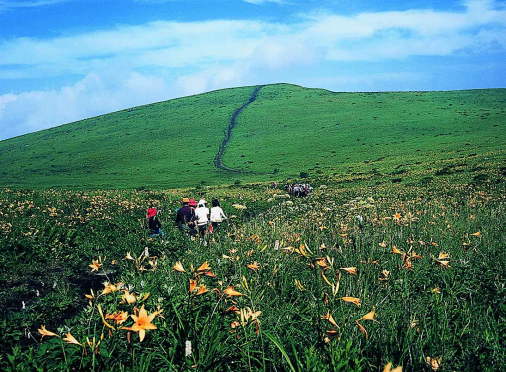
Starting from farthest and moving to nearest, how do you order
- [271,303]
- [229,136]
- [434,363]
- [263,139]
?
[229,136] < [263,139] < [271,303] < [434,363]

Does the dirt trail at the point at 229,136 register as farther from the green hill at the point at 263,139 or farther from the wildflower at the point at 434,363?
the wildflower at the point at 434,363

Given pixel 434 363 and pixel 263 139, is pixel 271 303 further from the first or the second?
pixel 263 139

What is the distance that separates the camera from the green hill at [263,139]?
68.2m

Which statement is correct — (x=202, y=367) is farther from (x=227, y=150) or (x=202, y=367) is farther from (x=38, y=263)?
(x=227, y=150)

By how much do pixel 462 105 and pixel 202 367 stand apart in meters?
123

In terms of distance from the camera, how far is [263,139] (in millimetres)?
94062

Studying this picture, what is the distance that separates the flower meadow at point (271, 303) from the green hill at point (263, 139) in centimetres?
4471

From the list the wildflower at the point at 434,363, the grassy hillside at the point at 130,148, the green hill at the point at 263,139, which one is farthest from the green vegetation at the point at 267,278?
the grassy hillside at the point at 130,148

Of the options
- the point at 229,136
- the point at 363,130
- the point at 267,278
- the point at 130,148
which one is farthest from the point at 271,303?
the point at 130,148

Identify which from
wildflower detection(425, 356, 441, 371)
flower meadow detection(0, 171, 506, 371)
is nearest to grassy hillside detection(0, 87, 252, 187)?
flower meadow detection(0, 171, 506, 371)

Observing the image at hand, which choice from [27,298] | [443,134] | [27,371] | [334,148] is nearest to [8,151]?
[334,148]

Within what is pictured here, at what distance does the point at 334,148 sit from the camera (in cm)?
8269

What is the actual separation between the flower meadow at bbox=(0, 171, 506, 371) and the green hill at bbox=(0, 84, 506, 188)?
44.7 meters

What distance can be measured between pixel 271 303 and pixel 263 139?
296ft
